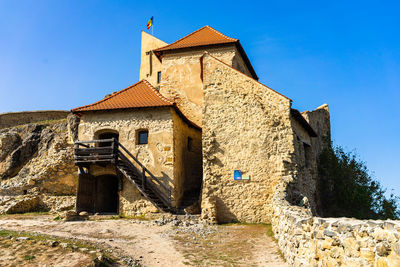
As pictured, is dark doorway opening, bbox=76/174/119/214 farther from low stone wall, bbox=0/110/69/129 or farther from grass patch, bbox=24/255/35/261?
low stone wall, bbox=0/110/69/129

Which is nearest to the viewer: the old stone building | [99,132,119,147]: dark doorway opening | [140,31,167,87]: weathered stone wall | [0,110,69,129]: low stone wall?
the old stone building

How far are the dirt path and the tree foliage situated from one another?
8.77 meters

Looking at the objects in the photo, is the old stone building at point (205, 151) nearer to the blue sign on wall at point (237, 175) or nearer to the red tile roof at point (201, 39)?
the blue sign on wall at point (237, 175)

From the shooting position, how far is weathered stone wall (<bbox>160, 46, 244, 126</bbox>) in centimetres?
1997

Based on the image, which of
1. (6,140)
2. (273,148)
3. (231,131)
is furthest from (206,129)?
(6,140)

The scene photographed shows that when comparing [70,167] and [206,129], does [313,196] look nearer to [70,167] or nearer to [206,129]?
[206,129]

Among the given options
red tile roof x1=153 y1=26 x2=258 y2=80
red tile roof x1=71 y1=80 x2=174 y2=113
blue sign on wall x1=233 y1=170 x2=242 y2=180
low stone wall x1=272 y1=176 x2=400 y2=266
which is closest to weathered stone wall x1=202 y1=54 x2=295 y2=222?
blue sign on wall x1=233 y1=170 x2=242 y2=180

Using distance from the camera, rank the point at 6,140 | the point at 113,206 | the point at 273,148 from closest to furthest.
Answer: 1. the point at 273,148
2. the point at 113,206
3. the point at 6,140

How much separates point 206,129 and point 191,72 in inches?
279

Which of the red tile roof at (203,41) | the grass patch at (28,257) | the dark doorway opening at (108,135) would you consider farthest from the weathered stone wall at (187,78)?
the grass patch at (28,257)

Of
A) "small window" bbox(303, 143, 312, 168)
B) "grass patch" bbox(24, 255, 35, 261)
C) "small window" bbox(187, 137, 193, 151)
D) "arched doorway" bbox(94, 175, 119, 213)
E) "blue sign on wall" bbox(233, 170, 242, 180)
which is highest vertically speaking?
"small window" bbox(187, 137, 193, 151)

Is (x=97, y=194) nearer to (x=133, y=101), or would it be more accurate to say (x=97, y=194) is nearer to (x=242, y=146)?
(x=133, y=101)

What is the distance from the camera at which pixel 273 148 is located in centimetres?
1345

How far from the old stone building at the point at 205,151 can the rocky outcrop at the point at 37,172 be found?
2871mm
